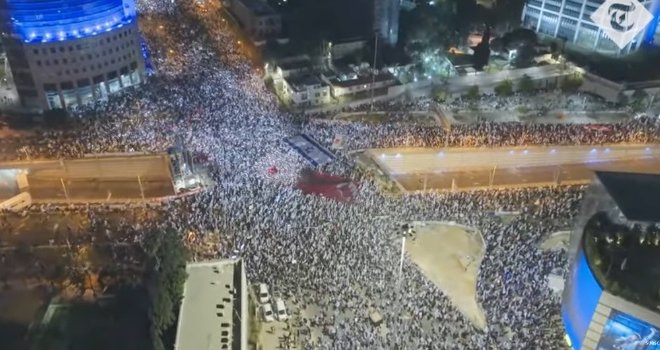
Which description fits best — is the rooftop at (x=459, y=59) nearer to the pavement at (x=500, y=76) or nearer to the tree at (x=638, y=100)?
the pavement at (x=500, y=76)

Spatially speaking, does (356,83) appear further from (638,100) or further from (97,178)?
(638,100)

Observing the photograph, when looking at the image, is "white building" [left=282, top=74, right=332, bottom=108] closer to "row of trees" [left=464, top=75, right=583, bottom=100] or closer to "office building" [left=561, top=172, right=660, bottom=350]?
"row of trees" [left=464, top=75, right=583, bottom=100]

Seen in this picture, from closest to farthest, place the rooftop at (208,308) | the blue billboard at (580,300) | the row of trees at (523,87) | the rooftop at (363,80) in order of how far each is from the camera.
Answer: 1. the blue billboard at (580,300)
2. the rooftop at (208,308)
3. the rooftop at (363,80)
4. the row of trees at (523,87)

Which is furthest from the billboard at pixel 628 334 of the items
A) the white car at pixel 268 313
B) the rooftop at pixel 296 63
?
the rooftop at pixel 296 63

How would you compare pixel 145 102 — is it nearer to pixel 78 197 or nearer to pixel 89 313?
pixel 78 197

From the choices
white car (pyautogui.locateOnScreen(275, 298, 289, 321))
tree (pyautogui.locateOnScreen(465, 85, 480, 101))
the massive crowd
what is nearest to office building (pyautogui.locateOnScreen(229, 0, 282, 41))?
the massive crowd

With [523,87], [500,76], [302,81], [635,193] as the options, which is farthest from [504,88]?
[635,193]

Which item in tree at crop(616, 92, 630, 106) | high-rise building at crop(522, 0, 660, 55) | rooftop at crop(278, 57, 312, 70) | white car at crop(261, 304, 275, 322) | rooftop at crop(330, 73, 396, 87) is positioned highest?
high-rise building at crop(522, 0, 660, 55)
